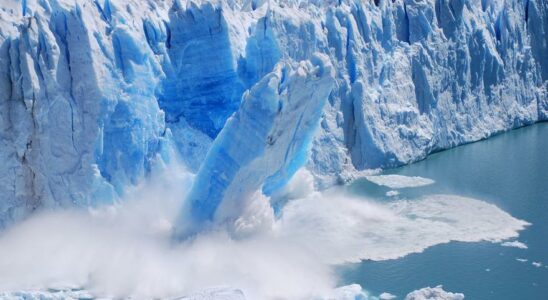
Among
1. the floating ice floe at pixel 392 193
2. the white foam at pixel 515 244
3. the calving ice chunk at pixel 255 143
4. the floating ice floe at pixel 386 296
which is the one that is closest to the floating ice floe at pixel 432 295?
the floating ice floe at pixel 386 296

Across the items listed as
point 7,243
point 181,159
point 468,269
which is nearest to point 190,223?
point 181,159

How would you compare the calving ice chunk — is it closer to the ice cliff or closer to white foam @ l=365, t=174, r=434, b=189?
the ice cliff

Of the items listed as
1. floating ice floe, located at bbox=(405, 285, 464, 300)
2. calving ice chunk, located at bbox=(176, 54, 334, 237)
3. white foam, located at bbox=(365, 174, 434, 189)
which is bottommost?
white foam, located at bbox=(365, 174, 434, 189)

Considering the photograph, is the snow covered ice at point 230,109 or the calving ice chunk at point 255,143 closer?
the calving ice chunk at point 255,143

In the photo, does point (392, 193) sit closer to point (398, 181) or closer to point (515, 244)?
point (398, 181)

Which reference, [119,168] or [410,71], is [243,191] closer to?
[119,168]

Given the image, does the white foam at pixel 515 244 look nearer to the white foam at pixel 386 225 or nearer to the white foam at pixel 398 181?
→ the white foam at pixel 386 225

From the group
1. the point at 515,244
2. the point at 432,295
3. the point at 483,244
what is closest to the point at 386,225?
the point at 483,244

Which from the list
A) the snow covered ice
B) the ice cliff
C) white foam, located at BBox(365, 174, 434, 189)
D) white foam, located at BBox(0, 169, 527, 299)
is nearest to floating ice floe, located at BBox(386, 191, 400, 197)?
white foam, located at BBox(365, 174, 434, 189)
